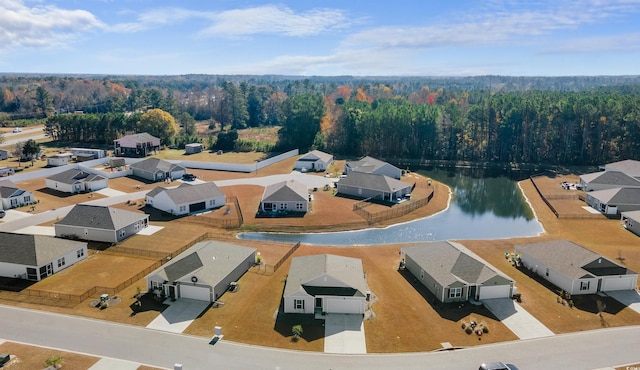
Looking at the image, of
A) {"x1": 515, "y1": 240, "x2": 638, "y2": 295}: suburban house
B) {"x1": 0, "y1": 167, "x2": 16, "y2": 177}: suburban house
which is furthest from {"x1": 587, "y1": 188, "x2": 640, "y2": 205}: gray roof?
{"x1": 0, "y1": 167, "x2": 16, "y2": 177}: suburban house

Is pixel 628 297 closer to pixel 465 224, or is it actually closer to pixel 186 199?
pixel 465 224

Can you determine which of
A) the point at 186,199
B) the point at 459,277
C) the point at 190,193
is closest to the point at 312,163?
the point at 190,193

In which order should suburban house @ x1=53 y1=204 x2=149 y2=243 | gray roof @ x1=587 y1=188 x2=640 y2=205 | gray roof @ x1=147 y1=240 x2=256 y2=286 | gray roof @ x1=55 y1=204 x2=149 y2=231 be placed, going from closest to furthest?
gray roof @ x1=147 y1=240 x2=256 y2=286 < suburban house @ x1=53 y1=204 x2=149 y2=243 < gray roof @ x1=55 y1=204 x2=149 y2=231 < gray roof @ x1=587 y1=188 x2=640 y2=205

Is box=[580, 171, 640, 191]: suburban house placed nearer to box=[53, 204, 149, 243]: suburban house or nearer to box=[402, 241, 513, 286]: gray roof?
box=[402, 241, 513, 286]: gray roof

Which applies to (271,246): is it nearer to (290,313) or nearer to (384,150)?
(290,313)

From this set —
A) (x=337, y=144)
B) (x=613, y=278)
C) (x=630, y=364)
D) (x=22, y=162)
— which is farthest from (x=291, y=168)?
(x=630, y=364)
